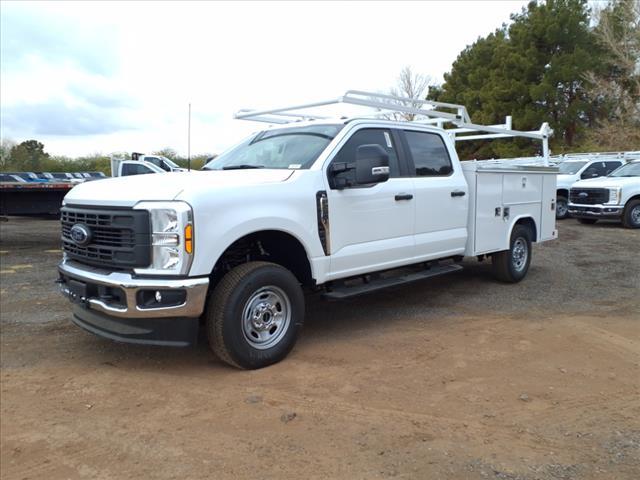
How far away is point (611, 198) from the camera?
48.2 feet

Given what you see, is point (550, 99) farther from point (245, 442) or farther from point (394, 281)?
point (245, 442)

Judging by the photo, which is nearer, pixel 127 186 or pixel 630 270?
pixel 127 186

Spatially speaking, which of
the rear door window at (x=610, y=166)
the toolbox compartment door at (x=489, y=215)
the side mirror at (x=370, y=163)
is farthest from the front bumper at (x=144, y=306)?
the rear door window at (x=610, y=166)

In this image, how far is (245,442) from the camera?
3.21m

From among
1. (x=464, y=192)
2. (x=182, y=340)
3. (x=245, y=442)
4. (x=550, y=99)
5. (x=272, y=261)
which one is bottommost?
(x=245, y=442)

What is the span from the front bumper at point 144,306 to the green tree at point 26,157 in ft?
93.1

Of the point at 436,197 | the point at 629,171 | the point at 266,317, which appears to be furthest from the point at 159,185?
the point at 629,171

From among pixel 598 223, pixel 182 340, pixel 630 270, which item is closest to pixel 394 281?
pixel 182 340

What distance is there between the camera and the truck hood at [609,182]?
14.6 m

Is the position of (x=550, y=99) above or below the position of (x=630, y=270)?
above

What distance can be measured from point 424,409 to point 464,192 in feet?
11.1

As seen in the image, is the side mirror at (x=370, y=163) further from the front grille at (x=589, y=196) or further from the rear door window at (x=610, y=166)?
the rear door window at (x=610, y=166)

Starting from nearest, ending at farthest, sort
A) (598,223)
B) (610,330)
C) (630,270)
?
(610,330), (630,270), (598,223)

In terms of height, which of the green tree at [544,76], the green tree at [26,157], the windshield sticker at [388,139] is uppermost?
the green tree at [544,76]
